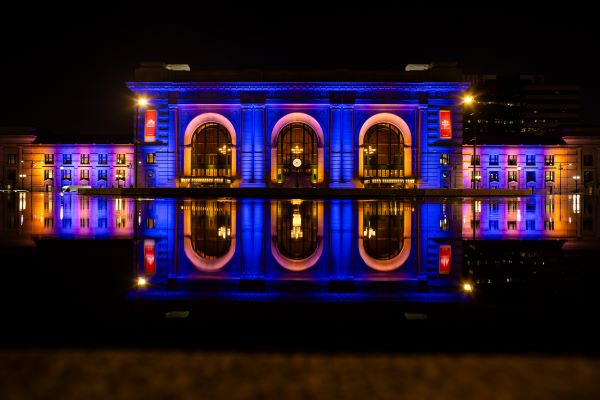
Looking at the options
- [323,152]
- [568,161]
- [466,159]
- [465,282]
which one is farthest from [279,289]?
[568,161]

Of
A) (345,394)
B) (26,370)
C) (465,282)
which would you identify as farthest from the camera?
(465,282)

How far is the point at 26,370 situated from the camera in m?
2.65

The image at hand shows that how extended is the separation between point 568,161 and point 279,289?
83.7 m

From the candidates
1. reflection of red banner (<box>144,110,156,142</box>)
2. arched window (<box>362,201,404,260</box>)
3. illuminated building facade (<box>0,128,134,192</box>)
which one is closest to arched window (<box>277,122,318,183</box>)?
reflection of red banner (<box>144,110,156,142</box>)

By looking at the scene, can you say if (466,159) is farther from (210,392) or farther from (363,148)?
(210,392)

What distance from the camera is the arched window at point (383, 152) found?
60594 mm

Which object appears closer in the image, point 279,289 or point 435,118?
point 279,289

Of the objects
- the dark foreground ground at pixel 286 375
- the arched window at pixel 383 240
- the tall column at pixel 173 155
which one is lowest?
the dark foreground ground at pixel 286 375

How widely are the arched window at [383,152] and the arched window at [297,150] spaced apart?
5787 mm

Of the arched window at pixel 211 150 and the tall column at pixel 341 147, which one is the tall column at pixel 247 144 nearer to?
the arched window at pixel 211 150

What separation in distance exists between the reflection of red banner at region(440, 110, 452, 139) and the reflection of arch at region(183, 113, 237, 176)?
877 inches

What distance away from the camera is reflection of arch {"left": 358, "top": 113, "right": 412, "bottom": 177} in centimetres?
5903

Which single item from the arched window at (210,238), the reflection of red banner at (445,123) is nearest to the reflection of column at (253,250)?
the arched window at (210,238)

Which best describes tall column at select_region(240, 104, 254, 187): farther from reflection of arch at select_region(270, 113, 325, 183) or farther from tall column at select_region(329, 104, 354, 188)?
tall column at select_region(329, 104, 354, 188)
